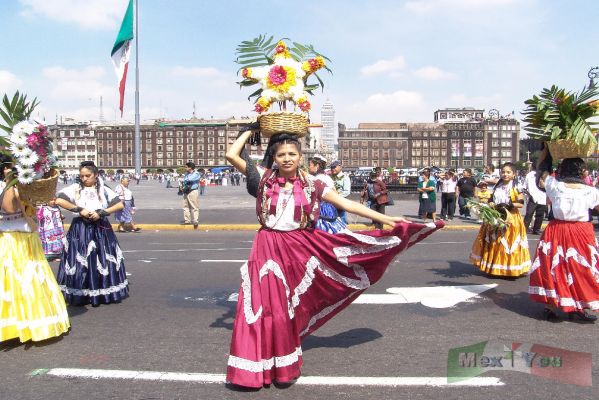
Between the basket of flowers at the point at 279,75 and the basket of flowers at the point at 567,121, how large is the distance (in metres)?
2.84

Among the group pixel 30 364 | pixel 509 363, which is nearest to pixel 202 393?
pixel 30 364

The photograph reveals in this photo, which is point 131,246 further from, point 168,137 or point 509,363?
point 168,137

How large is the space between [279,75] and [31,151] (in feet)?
8.18

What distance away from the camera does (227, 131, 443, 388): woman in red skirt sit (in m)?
4.16

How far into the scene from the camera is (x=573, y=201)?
19.7 ft

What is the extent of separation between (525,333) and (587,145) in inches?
84.8

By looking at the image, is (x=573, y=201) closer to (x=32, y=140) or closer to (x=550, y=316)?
(x=550, y=316)

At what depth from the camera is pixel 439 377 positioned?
4.42m

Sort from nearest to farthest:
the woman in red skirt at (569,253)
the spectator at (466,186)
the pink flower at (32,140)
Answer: the pink flower at (32,140) → the woman in red skirt at (569,253) → the spectator at (466,186)

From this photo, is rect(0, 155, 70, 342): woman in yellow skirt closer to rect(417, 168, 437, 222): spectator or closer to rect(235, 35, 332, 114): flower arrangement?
rect(235, 35, 332, 114): flower arrangement

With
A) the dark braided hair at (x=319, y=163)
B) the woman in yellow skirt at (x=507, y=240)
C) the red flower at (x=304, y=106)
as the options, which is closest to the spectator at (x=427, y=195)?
the dark braided hair at (x=319, y=163)

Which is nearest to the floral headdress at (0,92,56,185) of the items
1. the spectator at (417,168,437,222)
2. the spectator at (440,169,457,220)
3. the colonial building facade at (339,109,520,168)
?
the spectator at (417,168,437,222)

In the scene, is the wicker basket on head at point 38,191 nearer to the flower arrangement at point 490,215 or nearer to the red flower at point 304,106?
the red flower at point 304,106

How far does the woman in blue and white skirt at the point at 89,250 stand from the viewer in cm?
680
